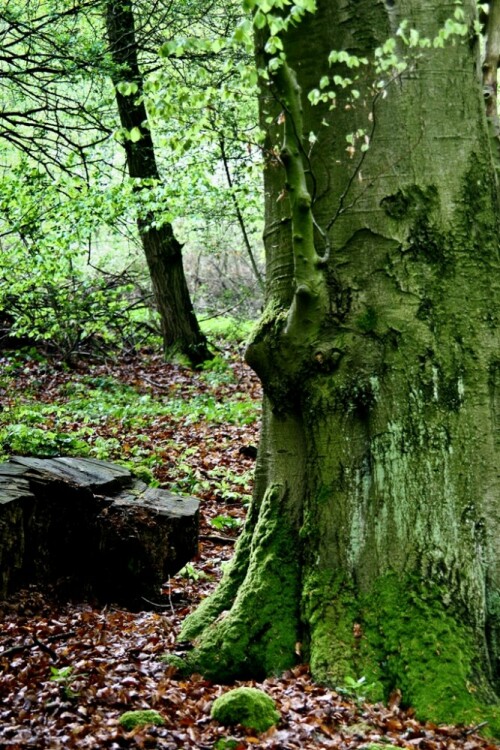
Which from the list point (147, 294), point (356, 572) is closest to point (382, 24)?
point (356, 572)

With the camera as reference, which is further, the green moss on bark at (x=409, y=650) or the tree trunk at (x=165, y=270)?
the tree trunk at (x=165, y=270)

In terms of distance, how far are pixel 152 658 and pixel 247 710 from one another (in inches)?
38.8

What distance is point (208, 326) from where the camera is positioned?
60.7ft

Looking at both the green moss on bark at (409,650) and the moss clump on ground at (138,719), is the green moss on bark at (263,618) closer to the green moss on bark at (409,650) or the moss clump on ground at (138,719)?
the green moss on bark at (409,650)

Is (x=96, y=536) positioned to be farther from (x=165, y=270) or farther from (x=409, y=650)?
(x=165, y=270)

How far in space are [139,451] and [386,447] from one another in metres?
5.01

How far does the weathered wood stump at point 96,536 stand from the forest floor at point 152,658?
0.52 feet

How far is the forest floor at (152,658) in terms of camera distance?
341 centimetres

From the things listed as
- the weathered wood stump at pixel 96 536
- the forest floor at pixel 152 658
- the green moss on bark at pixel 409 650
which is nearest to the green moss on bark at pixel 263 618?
the forest floor at pixel 152 658

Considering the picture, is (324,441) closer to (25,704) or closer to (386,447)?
(386,447)

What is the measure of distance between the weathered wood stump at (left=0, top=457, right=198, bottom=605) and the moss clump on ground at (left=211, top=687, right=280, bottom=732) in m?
2.21

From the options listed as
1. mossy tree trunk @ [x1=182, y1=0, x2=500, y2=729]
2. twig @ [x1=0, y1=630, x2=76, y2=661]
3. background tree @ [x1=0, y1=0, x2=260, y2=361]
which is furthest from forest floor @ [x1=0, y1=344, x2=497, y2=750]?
background tree @ [x1=0, y1=0, x2=260, y2=361]

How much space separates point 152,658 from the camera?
4344mm

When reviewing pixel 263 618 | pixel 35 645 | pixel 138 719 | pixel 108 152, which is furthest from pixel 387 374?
pixel 108 152
